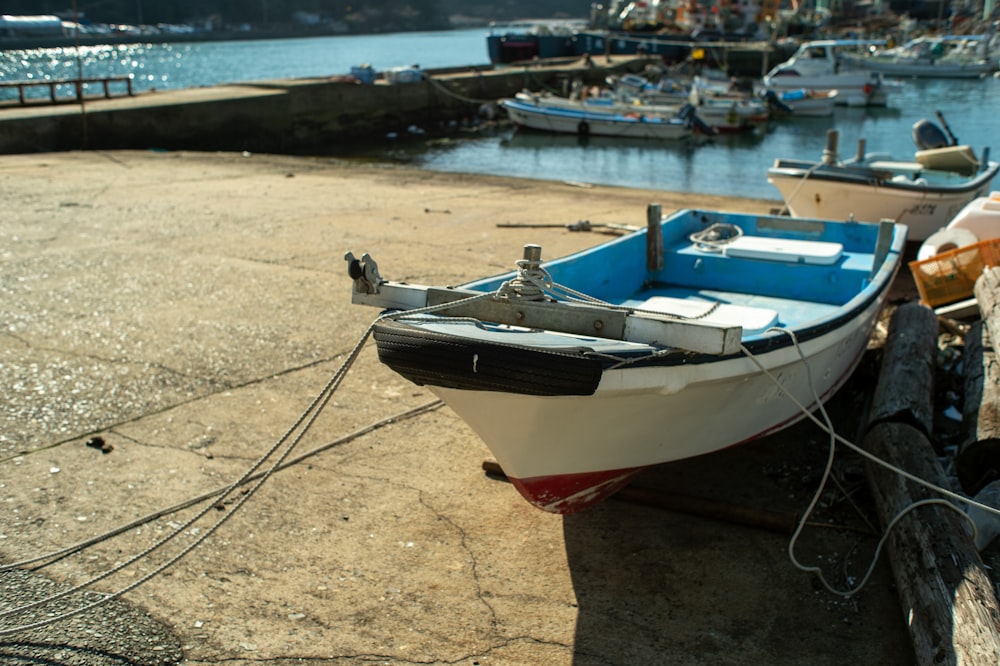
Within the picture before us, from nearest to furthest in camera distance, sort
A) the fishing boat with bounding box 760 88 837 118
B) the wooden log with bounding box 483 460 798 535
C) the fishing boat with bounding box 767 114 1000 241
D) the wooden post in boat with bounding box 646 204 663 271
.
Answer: the wooden log with bounding box 483 460 798 535
the wooden post in boat with bounding box 646 204 663 271
the fishing boat with bounding box 767 114 1000 241
the fishing boat with bounding box 760 88 837 118

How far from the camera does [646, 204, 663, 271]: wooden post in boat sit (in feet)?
21.6

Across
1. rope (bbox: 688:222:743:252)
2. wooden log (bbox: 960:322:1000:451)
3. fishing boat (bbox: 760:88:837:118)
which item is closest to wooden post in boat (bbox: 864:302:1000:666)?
wooden log (bbox: 960:322:1000:451)

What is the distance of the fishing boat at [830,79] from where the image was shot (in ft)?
134

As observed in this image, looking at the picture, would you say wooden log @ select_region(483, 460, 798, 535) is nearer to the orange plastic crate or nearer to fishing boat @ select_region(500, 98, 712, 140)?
the orange plastic crate

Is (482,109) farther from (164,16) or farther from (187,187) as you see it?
(164,16)

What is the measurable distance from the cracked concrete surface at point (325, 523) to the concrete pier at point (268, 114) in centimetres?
1220

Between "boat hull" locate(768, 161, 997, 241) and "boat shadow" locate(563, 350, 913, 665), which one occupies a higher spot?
"boat hull" locate(768, 161, 997, 241)

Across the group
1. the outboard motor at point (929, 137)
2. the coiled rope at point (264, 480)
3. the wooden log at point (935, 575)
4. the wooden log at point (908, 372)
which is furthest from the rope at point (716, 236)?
the outboard motor at point (929, 137)

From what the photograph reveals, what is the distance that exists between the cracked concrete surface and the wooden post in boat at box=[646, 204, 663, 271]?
1.81 metres

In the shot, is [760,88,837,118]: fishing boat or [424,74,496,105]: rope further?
[760,88,837,118]: fishing boat


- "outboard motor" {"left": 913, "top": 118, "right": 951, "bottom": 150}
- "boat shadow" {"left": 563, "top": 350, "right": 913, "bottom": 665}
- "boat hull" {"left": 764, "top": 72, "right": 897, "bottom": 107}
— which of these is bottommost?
"boat shadow" {"left": 563, "top": 350, "right": 913, "bottom": 665}

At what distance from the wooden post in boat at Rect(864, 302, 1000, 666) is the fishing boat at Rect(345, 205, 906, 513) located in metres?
0.44

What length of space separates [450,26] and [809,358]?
177 meters

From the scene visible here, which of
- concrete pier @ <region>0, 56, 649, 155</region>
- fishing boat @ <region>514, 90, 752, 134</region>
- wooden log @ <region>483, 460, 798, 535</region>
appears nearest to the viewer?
wooden log @ <region>483, 460, 798, 535</region>
